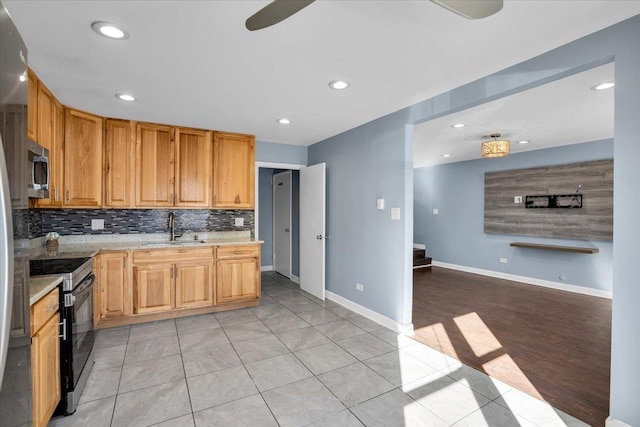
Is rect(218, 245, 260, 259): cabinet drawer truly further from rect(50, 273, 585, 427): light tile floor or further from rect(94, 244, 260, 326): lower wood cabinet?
rect(50, 273, 585, 427): light tile floor

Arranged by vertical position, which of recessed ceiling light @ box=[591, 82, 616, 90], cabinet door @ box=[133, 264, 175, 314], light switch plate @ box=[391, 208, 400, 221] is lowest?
cabinet door @ box=[133, 264, 175, 314]

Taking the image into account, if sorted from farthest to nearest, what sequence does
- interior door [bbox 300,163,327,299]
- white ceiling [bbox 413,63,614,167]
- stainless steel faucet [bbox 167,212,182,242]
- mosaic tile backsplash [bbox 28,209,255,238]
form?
1. interior door [bbox 300,163,327,299]
2. stainless steel faucet [bbox 167,212,182,242]
3. mosaic tile backsplash [bbox 28,209,255,238]
4. white ceiling [bbox 413,63,614,167]

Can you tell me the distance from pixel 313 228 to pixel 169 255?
6.45ft

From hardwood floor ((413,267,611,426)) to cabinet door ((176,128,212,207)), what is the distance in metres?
3.15

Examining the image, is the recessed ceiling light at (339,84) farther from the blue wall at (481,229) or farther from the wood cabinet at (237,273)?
the blue wall at (481,229)

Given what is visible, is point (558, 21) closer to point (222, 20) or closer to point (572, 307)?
point (222, 20)

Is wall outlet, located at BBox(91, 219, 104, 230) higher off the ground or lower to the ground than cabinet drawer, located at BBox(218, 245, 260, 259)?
higher

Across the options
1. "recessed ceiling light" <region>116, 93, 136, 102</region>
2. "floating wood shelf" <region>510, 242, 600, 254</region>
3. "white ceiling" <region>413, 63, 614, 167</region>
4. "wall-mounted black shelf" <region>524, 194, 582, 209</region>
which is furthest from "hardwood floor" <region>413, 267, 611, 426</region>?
"recessed ceiling light" <region>116, 93, 136, 102</region>

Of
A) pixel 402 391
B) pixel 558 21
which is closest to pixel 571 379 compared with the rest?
pixel 402 391

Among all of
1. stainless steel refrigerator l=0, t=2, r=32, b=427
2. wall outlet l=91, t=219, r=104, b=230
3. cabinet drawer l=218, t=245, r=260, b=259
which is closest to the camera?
stainless steel refrigerator l=0, t=2, r=32, b=427

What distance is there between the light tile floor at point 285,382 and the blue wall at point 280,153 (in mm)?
2495

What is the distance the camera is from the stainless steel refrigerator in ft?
2.70

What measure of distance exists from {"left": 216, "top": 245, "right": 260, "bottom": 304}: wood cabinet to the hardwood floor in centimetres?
211

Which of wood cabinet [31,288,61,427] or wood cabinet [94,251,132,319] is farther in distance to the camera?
wood cabinet [94,251,132,319]
